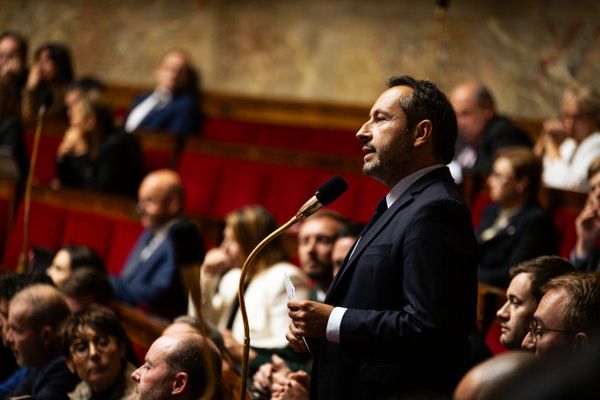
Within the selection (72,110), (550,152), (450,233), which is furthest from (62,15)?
(450,233)

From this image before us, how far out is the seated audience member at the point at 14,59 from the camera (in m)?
2.96

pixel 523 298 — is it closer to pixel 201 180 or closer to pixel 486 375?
pixel 486 375

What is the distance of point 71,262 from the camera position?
1.89 meters

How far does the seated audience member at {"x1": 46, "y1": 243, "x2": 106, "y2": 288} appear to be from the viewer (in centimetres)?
189

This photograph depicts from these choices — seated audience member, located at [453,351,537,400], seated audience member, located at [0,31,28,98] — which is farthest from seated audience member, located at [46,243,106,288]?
seated audience member, located at [453,351,537,400]

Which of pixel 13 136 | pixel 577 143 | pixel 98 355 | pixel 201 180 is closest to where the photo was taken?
pixel 98 355

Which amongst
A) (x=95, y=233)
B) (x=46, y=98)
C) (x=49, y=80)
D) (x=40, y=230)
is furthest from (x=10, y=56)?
(x=46, y=98)

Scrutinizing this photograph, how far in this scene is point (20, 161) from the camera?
2656 millimetres

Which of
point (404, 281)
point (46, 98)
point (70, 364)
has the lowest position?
point (70, 364)

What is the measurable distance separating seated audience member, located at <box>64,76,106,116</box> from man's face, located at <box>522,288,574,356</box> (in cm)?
178

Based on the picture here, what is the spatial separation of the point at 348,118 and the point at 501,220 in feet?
3.87

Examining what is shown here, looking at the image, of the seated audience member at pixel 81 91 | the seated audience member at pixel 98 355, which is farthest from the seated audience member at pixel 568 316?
the seated audience member at pixel 81 91

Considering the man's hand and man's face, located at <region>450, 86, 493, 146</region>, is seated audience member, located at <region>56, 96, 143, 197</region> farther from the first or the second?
the man's hand

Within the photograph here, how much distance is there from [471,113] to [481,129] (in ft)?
0.14
